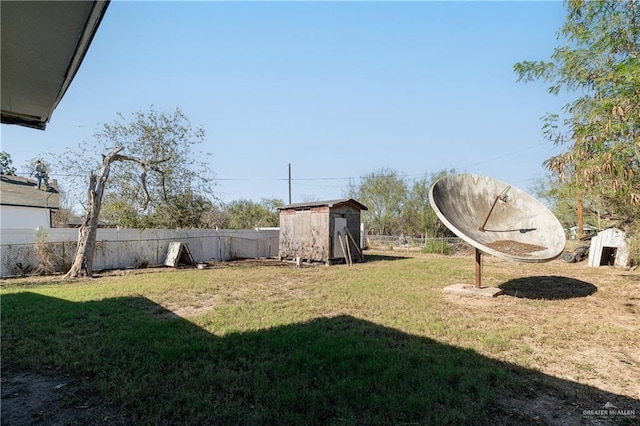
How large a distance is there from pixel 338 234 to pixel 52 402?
12063 mm

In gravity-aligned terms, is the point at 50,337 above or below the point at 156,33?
below

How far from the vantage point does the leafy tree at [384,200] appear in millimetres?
30688

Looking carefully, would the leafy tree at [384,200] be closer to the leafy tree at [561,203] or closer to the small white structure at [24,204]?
the leafy tree at [561,203]

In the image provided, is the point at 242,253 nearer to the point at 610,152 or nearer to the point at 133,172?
the point at 133,172

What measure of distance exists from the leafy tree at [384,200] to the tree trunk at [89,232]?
23.4 metres

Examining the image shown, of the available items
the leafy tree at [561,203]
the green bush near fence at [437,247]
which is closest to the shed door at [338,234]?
the green bush near fence at [437,247]

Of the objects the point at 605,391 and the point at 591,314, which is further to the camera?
the point at 591,314

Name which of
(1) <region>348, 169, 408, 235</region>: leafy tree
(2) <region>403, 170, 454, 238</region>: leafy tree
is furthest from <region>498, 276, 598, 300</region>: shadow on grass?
(1) <region>348, 169, 408, 235</region>: leafy tree

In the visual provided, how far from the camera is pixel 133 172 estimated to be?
509 inches

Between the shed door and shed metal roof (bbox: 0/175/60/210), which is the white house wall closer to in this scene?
shed metal roof (bbox: 0/175/60/210)

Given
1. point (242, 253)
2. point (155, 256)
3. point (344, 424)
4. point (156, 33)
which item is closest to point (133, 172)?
point (155, 256)

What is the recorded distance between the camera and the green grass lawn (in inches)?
107

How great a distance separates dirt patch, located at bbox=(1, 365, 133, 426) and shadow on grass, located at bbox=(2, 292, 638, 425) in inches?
4.0

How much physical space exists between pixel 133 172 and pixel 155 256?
347 centimetres
